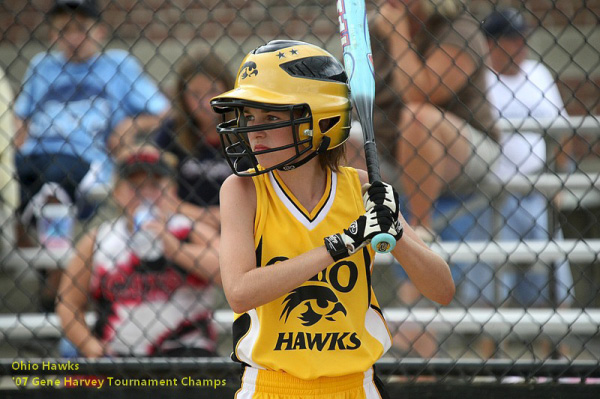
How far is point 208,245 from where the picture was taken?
11.1ft

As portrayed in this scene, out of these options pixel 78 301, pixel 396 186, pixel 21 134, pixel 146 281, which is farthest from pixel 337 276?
pixel 21 134

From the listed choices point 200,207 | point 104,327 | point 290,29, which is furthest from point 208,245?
point 290,29

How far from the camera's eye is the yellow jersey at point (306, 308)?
201 cm

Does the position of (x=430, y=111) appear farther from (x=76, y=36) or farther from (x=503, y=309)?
(x=76, y=36)

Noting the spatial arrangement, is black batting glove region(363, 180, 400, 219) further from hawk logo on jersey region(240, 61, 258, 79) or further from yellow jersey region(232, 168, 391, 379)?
hawk logo on jersey region(240, 61, 258, 79)

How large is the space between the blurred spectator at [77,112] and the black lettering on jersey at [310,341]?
207 centimetres

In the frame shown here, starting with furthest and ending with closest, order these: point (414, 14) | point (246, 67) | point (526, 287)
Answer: point (526, 287) → point (414, 14) → point (246, 67)

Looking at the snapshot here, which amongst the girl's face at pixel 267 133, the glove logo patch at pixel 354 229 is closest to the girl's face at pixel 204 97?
the girl's face at pixel 267 133

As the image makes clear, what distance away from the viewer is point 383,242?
5.96ft

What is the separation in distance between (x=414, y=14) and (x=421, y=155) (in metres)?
0.63

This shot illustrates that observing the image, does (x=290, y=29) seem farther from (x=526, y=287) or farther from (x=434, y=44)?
(x=526, y=287)

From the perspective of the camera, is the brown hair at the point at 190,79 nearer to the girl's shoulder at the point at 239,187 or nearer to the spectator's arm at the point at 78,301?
the spectator's arm at the point at 78,301

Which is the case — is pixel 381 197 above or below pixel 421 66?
above

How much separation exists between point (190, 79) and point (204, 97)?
105 millimetres
